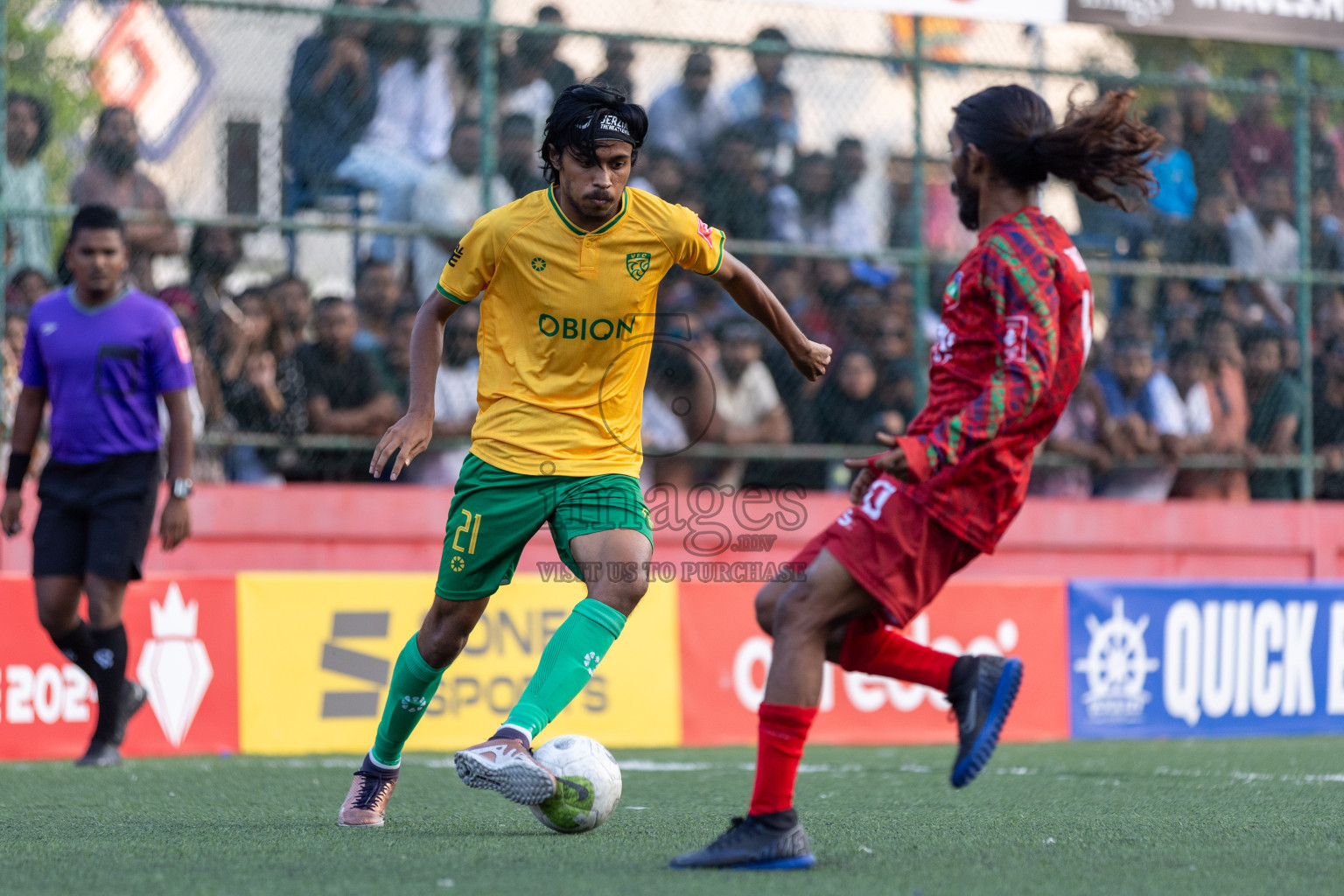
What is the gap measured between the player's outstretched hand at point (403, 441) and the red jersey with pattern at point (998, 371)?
4.92 feet

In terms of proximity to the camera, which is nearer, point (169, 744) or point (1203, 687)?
point (169, 744)

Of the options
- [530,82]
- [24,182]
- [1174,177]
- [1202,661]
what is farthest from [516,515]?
[1174,177]

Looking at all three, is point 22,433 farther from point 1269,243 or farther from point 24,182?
point 1269,243

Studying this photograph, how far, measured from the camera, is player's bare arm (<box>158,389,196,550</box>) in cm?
732

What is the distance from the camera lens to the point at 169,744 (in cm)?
832

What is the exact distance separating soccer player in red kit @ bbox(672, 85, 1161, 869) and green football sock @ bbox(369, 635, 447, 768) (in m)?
1.26

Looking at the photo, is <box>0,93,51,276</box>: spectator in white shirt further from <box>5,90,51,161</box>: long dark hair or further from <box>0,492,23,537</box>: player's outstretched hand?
<box>0,492,23,537</box>: player's outstretched hand

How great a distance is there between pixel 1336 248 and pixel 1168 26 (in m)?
2.25

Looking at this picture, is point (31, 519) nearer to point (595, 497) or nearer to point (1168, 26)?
point (595, 497)

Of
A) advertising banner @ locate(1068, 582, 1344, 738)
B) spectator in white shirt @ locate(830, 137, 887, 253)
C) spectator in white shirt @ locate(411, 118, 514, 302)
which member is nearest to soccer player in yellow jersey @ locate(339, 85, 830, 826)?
spectator in white shirt @ locate(411, 118, 514, 302)

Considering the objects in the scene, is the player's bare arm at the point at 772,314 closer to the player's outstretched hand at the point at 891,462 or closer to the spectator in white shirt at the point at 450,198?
the player's outstretched hand at the point at 891,462

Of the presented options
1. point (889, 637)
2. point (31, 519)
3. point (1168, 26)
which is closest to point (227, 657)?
point (31, 519)

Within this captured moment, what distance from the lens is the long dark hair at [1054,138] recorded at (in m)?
4.20

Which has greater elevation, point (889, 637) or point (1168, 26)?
point (1168, 26)
